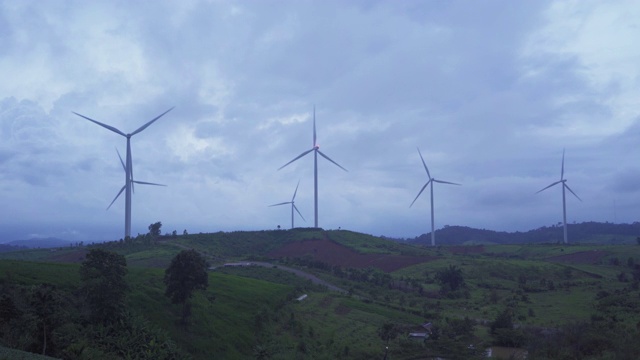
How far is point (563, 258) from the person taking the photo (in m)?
130

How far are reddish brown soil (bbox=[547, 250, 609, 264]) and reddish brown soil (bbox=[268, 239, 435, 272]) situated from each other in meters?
32.5

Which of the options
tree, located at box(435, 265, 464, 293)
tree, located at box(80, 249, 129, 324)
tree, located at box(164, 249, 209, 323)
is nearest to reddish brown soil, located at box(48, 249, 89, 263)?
tree, located at box(164, 249, 209, 323)

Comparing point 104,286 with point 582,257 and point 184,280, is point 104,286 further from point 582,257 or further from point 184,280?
point 582,257

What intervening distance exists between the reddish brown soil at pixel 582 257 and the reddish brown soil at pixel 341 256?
107ft

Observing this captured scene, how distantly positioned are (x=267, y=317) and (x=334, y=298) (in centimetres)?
1942

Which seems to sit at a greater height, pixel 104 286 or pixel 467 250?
pixel 104 286

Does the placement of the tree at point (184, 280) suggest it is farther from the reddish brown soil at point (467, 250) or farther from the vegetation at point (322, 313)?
the reddish brown soil at point (467, 250)

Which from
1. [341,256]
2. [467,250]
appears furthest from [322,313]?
[467,250]

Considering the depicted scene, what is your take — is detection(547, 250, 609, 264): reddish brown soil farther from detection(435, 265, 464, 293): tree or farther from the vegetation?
detection(435, 265, 464, 293): tree

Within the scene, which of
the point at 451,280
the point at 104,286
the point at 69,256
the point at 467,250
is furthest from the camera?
the point at 467,250

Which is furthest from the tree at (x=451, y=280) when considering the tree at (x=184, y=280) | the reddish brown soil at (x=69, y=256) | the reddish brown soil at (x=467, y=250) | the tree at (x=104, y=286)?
the tree at (x=104, y=286)

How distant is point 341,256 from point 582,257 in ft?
182

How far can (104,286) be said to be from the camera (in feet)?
116

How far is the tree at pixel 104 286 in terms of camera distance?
3522 centimetres
